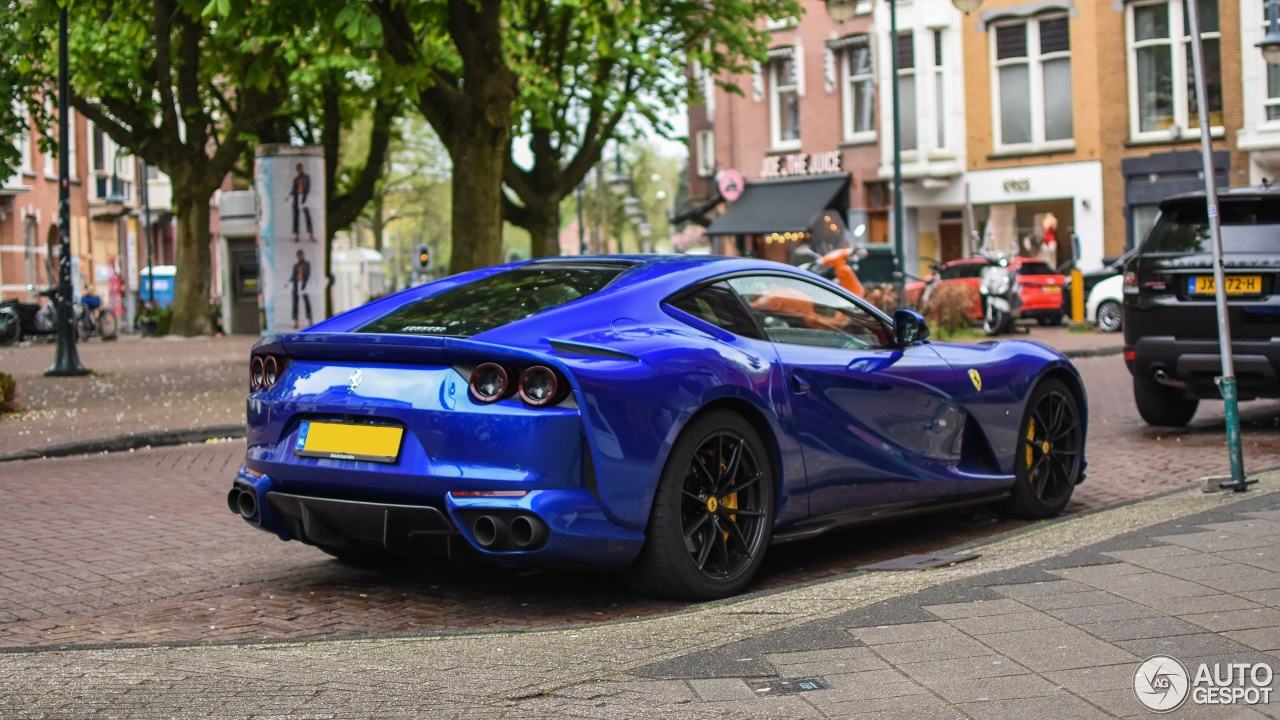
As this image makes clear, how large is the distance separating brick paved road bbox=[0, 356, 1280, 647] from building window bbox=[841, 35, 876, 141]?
3154 centimetres

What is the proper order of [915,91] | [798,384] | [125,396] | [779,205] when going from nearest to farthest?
[798,384], [125,396], [915,91], [779,205]

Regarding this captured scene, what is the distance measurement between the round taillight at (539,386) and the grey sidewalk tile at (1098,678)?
1.86m

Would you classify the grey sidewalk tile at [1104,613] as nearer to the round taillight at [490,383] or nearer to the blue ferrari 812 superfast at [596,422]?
the blue ferrari 812 superfast at [596,422]

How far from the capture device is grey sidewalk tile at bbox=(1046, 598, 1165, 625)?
454 centimetres

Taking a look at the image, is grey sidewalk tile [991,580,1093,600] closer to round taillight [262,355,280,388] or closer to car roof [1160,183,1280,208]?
round taillight [262,355,280,388]

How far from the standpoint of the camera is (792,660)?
419 centimetres

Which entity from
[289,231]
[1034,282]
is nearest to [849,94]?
[1034,282]

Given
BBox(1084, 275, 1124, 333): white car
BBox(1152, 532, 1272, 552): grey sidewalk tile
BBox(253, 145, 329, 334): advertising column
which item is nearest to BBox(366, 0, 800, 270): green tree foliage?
BBox(253, 145, 329, 334): advertising column

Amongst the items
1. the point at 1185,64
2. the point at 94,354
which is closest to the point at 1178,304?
the point at 94,354

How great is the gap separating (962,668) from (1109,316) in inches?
1009

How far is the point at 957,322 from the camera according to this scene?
1049 inches

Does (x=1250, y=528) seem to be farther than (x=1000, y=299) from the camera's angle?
No

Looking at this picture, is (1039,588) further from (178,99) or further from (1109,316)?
(178,99)

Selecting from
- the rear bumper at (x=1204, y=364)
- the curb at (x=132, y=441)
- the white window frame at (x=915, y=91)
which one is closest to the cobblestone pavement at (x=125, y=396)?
the curb at (x=132, y=441)
